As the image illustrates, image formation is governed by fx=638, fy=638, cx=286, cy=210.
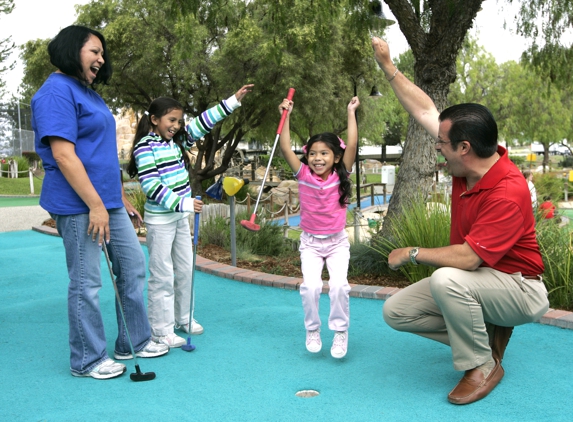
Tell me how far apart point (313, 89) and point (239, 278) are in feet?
37.7

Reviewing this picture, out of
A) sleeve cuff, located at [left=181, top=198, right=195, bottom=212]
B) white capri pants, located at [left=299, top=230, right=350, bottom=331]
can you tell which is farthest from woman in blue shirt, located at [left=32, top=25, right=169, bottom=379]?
white capri pants, located at [left=299, top=230, right=350, bottom=331]

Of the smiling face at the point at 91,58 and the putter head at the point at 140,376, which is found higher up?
the smiling face at the point at 91,58

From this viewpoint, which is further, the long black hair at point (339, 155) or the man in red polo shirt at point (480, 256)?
the long black hair at point (339, 155)

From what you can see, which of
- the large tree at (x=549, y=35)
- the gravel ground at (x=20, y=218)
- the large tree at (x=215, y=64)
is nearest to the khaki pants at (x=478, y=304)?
the large tree at (x=549, y=35)

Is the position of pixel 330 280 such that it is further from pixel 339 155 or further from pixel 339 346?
pixel 339 155

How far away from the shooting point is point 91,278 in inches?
135

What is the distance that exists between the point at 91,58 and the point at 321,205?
1.56m

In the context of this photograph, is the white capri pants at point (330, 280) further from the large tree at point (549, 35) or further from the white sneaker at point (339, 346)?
the large tree at point (549, 35)

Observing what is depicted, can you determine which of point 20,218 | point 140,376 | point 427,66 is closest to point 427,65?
point 427,66

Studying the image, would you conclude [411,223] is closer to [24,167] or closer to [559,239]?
[559,239]

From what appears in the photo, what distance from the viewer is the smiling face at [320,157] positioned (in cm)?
389

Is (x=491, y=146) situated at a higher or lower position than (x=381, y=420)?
higher

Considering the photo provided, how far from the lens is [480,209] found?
3021 mm

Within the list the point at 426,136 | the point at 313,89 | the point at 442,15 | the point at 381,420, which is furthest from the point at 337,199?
the point at 313,89
